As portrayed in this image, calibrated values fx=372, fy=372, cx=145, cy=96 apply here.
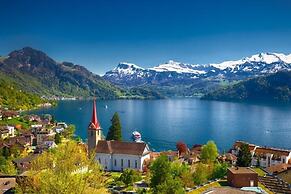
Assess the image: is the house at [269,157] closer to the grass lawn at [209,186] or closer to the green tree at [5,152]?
the grass lawn at [209,186]

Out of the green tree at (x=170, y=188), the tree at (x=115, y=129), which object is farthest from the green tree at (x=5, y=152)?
the green tree at (x=170, y=188)

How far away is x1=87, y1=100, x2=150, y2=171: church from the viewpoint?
59969mm

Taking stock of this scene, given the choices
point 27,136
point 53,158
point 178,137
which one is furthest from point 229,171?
point 178,137

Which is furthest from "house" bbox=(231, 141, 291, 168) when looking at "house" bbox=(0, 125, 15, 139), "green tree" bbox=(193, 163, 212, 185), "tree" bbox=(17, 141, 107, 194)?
"house" bbox=(0, 125, 15, 139)

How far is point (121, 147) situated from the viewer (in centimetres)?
6131

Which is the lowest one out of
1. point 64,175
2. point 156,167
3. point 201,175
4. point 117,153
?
point 201,175

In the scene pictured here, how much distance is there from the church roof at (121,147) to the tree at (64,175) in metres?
Result: 32.7

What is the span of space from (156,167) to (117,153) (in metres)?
20.4

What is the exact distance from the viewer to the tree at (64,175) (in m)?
22.2

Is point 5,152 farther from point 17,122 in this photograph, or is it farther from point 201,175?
point 17,122

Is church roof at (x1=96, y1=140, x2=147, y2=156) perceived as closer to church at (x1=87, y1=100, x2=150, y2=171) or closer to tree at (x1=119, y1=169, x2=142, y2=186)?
church at (x1=87, y1=100, x2=150, y2=171)

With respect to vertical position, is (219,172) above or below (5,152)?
above

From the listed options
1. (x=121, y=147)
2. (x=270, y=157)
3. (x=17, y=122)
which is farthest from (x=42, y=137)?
(x=270, y=157)

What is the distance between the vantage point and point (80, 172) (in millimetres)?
24344
